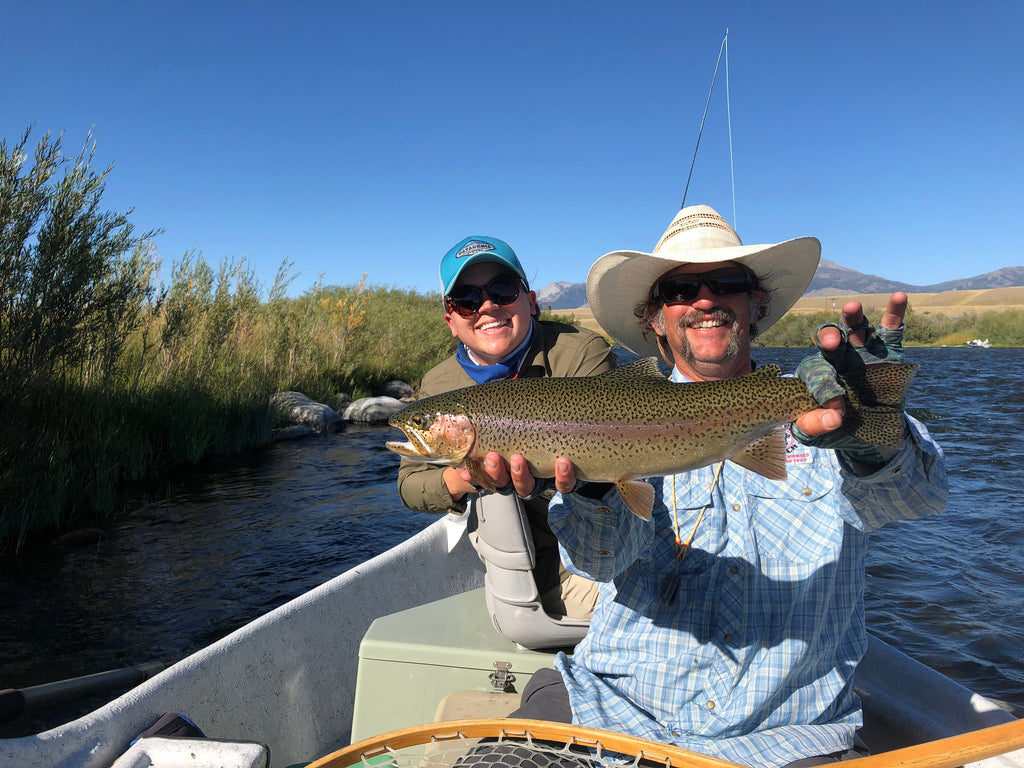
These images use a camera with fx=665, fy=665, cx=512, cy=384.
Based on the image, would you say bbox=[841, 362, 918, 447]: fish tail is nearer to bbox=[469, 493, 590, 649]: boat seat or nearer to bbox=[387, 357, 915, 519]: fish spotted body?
bbox=[387, 357, 915, 519]: fish spotted body

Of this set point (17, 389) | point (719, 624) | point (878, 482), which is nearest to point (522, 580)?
point (719, 624)

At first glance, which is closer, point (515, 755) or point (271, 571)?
point (515, 755)

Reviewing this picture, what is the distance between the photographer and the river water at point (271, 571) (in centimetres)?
627

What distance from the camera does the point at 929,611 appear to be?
7.20 metres

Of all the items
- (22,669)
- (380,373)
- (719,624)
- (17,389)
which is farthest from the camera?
(380,373)

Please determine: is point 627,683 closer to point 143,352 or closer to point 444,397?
point 444,397

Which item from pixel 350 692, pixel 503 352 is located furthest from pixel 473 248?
pixel 350 692

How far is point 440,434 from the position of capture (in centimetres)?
285

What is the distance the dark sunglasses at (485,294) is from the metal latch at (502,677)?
2.00m

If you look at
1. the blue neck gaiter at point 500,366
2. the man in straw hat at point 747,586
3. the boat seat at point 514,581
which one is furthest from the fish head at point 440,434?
the blue neck gaiter at point 500,366

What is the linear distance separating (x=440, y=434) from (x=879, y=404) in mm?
1656

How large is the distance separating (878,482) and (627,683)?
119 cm

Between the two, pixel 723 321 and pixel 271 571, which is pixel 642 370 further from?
pixel 271 571

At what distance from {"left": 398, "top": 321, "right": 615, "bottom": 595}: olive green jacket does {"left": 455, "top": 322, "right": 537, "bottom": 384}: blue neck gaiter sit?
0.15ft
